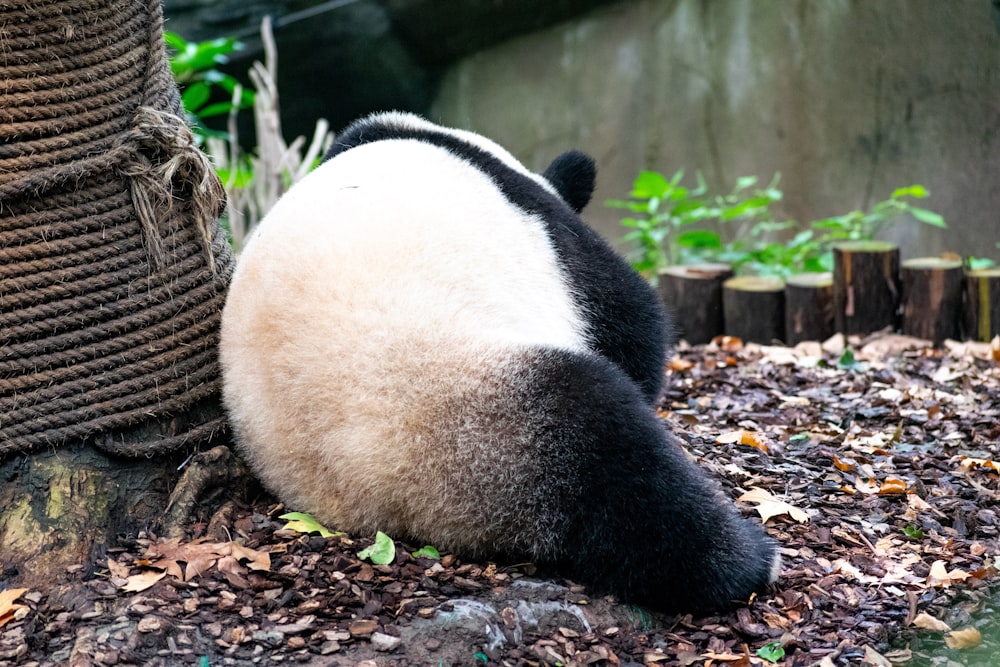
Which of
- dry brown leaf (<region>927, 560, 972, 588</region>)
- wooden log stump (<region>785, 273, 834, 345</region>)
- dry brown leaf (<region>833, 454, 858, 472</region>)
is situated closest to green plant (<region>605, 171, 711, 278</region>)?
wooden log stump (<region>785, 273, 834, 345</region>)

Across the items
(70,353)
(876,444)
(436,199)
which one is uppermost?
(436,199)

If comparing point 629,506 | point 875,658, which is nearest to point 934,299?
point 875,658

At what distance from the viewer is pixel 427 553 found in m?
2.23

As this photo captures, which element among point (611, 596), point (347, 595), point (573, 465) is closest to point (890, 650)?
point (611, 596)

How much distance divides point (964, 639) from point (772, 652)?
38cm

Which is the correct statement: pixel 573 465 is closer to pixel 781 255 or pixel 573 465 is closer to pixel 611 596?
pixel 611 596

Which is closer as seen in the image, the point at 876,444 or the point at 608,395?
the point at 608,395

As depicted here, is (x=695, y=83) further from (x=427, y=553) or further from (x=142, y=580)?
(x=142, y=580)

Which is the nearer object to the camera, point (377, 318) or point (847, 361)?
point (377, 318)

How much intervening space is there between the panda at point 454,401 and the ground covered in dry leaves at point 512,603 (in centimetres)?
9

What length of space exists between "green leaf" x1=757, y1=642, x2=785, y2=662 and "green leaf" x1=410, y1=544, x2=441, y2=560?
725 mm

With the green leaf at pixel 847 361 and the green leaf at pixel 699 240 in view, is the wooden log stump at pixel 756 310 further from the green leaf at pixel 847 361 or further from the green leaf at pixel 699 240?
the green leaf at pixel 699 240

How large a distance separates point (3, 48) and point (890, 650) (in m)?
2.29

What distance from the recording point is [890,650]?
202 centimetres
